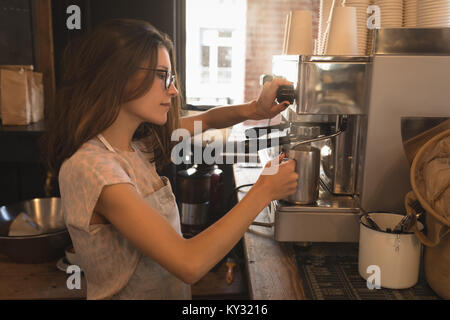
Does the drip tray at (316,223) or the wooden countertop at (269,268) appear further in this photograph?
the drip tray at (316,223)

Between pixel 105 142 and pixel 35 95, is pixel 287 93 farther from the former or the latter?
pixel 35 95

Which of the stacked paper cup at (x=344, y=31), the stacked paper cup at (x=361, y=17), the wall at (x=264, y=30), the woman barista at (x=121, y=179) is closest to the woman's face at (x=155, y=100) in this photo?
the woman barista at (x=121, y=179)

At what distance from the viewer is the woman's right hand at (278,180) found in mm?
847

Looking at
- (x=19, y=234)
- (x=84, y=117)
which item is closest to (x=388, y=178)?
(x=84, y=117)

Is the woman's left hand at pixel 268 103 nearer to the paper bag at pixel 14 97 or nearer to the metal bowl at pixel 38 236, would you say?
the metal bowl at pixel 38 236

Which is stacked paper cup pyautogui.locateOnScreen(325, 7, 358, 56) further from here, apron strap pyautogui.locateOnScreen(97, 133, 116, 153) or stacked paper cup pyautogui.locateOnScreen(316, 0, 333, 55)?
apron strap pyautogui.locateOnScreen(97, 133, 116, 153)

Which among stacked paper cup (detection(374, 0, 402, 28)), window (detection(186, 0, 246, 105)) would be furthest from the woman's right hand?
window (detection(186, 0, 246, 105))

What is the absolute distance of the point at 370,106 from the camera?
3.12 ft

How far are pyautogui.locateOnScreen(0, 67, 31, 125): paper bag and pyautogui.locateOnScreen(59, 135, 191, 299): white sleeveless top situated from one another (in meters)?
0.98

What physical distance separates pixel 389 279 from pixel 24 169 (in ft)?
5.37

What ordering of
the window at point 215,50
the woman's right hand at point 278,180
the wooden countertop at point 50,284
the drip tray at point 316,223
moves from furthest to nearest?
1. the window at point 215,50
2. the wooden countertop at point 50,284
3. the drip tray at point 316,223
4. the woman's right hand at point 278,180

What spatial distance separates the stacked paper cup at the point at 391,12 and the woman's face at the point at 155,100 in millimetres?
583

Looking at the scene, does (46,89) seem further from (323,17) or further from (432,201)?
(432,201)

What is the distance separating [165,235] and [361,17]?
0.79 m
